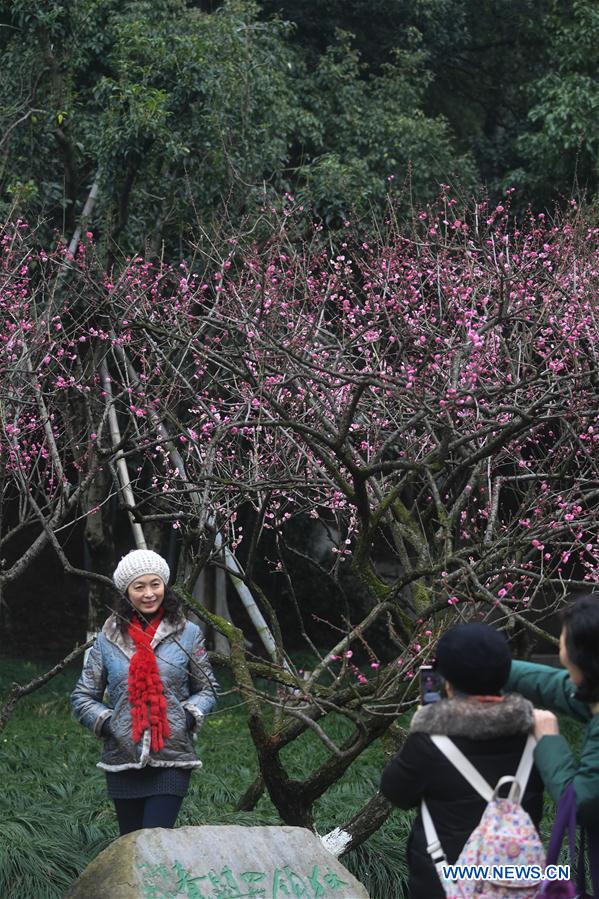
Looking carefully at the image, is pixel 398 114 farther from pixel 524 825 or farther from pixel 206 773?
pixel 524 825

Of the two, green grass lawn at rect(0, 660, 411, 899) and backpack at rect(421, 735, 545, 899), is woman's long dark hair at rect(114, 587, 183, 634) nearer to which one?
green grass lawn at rect(0, 660, 411, 899)

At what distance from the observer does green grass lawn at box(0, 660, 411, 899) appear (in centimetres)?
486

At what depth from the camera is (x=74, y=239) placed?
9.49m

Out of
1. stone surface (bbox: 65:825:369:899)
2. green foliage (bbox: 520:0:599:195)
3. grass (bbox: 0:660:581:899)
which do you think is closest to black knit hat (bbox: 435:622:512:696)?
stone surface (bbox: 65:825:369:899)

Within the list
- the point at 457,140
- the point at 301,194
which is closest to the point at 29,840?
the point at 301,194

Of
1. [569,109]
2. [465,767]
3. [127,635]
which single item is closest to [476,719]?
[465,767]

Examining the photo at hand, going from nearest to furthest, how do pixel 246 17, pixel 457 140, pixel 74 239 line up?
pixel 74 239 < pixel 246 17 < pixel 457 140

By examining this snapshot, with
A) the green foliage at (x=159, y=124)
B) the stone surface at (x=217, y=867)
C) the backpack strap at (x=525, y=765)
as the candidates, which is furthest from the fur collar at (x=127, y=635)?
the green foliage at (x=159, y=124)

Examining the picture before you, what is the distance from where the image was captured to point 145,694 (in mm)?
4027

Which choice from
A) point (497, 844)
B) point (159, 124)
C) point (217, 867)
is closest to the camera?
point (497, 844)

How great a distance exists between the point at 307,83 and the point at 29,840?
25.9ft

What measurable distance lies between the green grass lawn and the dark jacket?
6.91ft

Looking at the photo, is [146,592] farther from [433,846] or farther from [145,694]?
[433,846]

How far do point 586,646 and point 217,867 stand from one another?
5.59 ft
